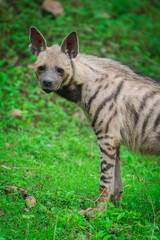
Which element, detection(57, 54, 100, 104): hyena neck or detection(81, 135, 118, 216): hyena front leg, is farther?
detection(57, 54, 100, 104): hyena neck

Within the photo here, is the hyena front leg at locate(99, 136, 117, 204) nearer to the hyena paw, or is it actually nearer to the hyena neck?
the hyena paw

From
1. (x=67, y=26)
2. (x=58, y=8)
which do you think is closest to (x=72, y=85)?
(x=67, y=26)

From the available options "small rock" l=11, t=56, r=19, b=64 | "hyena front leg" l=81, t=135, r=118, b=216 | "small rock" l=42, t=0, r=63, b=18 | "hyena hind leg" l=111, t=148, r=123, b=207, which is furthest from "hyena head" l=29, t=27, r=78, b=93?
"small rock" l=42, t=0, r=63, b=18

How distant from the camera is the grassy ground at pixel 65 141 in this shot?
3508mm

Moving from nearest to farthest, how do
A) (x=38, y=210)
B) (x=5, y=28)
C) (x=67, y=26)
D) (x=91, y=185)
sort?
1. (x=38, y=210)
2. (x=91, y=185)
3. (x=5, y=28)
4. (x=67, y=26)

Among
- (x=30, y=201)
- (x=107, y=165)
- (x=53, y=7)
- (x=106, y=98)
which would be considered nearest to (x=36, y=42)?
(x=106, y=98)

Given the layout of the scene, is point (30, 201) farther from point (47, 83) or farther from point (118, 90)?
point (118, 90)

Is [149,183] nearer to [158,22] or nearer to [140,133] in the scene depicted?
[140,133]

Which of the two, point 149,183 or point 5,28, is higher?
point 5,28

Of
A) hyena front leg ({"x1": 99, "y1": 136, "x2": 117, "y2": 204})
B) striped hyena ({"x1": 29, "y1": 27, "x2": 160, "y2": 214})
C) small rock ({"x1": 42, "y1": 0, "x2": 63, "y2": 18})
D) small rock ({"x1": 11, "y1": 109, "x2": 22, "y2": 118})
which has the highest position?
small rock ({"x1": 42, "y1": 0, "x2": 63, "y2": 18})

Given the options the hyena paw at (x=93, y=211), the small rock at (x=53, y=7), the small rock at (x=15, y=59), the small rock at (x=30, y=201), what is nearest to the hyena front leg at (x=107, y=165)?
the hyena paw at (x=93, y=211)

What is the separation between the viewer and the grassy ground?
3508mm

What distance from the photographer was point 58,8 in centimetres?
818

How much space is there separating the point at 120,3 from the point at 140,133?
6482 mm
